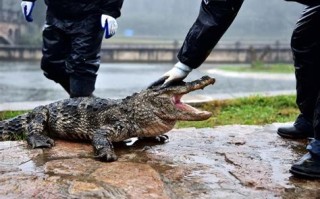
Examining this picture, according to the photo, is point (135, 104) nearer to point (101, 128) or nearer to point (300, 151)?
point (101, 128)

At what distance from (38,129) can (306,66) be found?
75.3 inches

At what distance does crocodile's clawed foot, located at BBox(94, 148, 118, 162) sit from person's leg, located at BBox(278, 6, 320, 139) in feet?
4.76

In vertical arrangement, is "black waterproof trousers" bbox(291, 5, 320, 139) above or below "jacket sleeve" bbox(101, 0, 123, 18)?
below

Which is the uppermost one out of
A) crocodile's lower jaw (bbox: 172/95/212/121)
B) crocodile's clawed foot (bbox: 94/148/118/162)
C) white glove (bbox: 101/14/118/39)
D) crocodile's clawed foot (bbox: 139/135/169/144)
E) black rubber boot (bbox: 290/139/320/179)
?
white glove (bbox: 101/14/118/39)

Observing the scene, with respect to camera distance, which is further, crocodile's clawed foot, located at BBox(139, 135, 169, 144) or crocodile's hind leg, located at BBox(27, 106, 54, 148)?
crocodile's clawed foot, located at BBox(139, 135, 169, 144)

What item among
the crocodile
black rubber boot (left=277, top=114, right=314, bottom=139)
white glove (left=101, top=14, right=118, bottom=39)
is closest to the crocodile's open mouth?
the crocodile

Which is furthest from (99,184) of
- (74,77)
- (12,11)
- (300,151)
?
Answer: (12,11)

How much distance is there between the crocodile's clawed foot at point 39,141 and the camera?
3113 mm

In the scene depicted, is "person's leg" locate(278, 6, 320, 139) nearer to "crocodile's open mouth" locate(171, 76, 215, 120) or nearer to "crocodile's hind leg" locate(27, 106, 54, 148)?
"crocodile's open mouth" locate(171, 76, 215, 120)

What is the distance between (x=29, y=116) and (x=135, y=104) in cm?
94

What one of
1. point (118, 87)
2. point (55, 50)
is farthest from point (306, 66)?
point (118, 87)

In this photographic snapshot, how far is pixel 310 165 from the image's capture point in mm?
2613

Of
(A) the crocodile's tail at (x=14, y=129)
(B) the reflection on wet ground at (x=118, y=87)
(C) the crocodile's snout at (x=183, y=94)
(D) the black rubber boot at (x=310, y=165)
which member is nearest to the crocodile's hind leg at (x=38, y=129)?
(A) the crocodile's tail at (x=14, y=129)

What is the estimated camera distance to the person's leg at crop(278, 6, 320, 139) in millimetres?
3113
